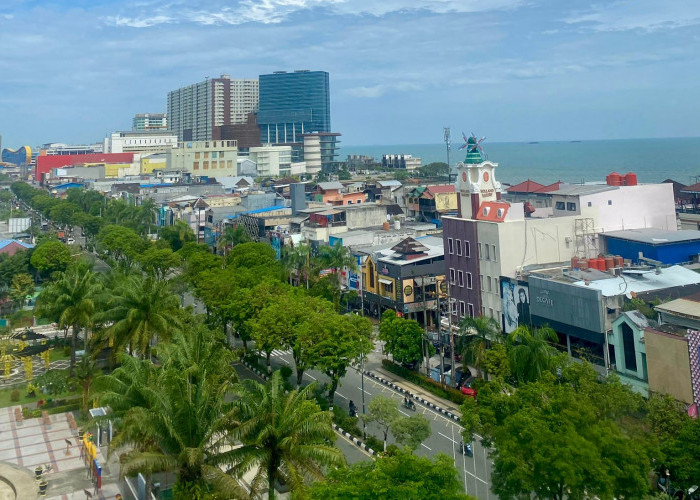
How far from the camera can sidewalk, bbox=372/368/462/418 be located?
4919 cm

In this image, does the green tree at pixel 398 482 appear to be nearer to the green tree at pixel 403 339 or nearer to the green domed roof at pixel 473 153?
the green tree at pixel 403 339

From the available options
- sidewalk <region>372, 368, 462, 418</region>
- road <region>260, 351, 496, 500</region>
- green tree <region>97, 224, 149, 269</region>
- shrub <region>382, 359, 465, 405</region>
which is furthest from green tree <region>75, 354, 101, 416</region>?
green tree <region>97, 224, 149, 269</region>

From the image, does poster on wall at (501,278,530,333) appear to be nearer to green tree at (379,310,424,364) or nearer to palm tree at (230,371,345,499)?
green tree at (379,310,424,364)

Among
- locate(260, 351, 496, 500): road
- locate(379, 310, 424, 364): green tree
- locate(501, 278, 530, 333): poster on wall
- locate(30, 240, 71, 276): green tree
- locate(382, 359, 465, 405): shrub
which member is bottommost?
locate(260, 351, 496, 500): road

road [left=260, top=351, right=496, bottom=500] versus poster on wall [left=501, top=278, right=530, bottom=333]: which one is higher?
poster on wall [left=501, top=278, right=530, bottom=333]

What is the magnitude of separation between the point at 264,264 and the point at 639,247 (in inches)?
1530

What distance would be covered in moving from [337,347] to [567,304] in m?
16.7

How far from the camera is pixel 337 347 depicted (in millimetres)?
46688

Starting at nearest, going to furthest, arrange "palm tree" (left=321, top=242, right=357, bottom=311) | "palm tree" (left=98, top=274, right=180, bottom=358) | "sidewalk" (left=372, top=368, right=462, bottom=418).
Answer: "palm tree" (left=98, top=274, right=180, bottom=358) < "sidewalk" (left=372, top=368, right=462, bottom=418) < "palm tree" (left=321, top=242, right=357, bottom=311)

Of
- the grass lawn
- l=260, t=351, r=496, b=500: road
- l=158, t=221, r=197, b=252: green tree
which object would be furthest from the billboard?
l=158, t=221, r=197, b=252: green tree

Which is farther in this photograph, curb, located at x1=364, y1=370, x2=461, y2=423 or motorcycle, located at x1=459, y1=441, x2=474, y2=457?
curb, located at x1=364, y1=370, x2=461, y2=423

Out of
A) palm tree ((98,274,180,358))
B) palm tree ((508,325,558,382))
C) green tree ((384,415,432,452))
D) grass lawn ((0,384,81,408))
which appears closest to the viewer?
green tree ((384,415,432,452))

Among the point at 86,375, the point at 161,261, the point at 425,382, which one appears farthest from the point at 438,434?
the point at 161,261

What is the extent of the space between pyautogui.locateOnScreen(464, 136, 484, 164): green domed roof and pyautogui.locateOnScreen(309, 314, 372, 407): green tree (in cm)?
2596
